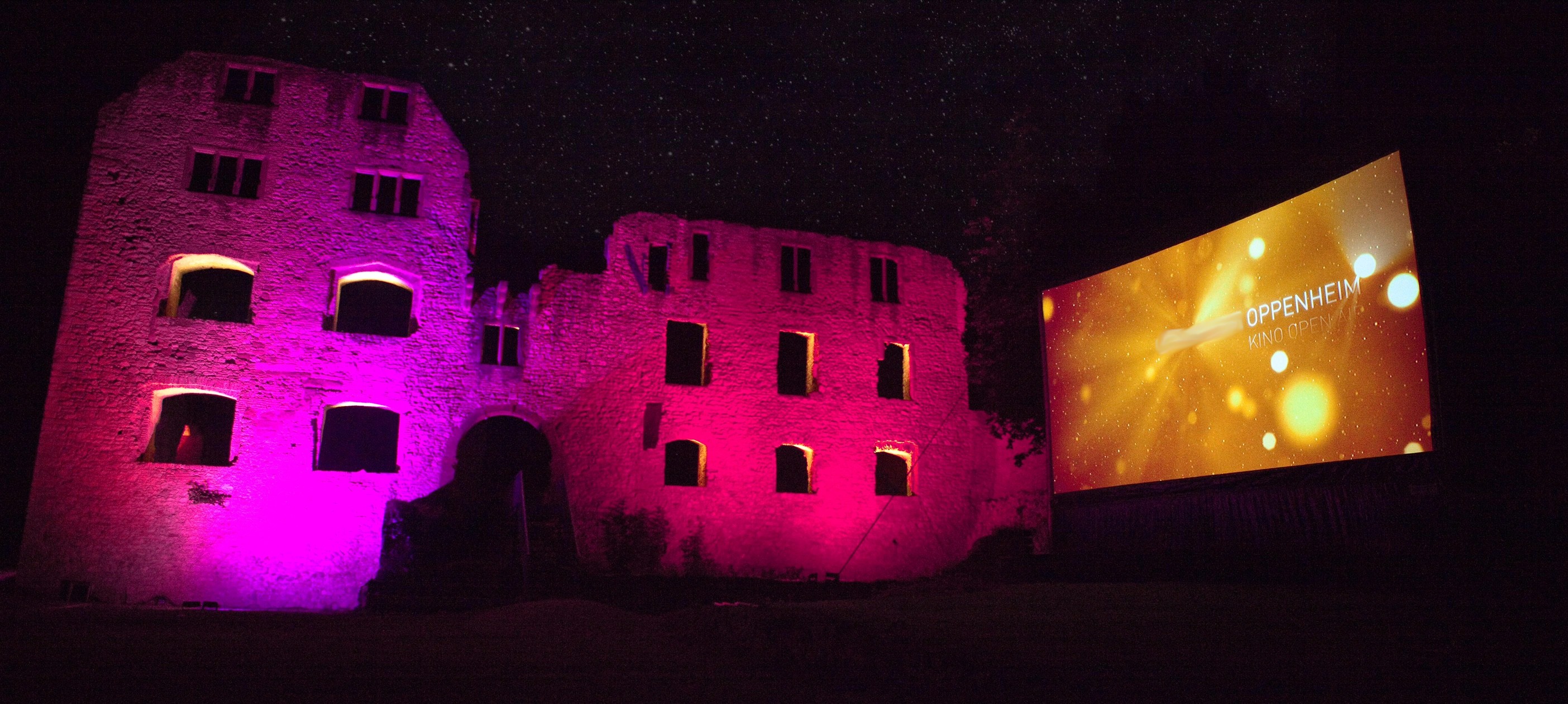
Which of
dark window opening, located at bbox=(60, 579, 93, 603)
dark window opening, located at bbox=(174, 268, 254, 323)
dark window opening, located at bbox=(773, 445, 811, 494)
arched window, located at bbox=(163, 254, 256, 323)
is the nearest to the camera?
dark window opening, located at bbox=(60, 579, 93, 603)

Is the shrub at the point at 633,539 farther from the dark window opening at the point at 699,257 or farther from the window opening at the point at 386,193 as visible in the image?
the window opening at the point at 386,193

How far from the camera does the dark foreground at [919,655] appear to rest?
203 inches

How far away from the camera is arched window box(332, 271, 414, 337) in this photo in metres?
18.5

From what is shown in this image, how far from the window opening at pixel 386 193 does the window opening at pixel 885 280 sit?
891 cm

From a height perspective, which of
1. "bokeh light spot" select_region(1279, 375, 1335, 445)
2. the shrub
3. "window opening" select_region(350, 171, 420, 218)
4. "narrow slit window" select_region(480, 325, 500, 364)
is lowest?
the shrub

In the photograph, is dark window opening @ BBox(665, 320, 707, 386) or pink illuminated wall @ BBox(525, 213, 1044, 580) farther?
dark window opening @ BBox(665, 320, 707, 386)

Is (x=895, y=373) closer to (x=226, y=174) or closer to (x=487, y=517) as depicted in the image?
(x=487, y=517)

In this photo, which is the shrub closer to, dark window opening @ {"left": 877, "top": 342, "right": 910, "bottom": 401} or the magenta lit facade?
the magenta lit facade

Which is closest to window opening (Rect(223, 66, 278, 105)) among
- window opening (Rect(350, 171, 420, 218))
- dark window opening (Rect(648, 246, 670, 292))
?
window opening (Rect(350, 171, 420, 218))

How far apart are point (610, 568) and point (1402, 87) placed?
14.2 m

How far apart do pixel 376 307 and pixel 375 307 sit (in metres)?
0.03

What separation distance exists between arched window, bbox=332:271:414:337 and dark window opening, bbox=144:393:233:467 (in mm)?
2637

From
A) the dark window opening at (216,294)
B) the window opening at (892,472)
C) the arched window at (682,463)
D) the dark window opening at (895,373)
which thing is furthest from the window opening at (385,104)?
the window opening at (892,472)

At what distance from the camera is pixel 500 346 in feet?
55.4
